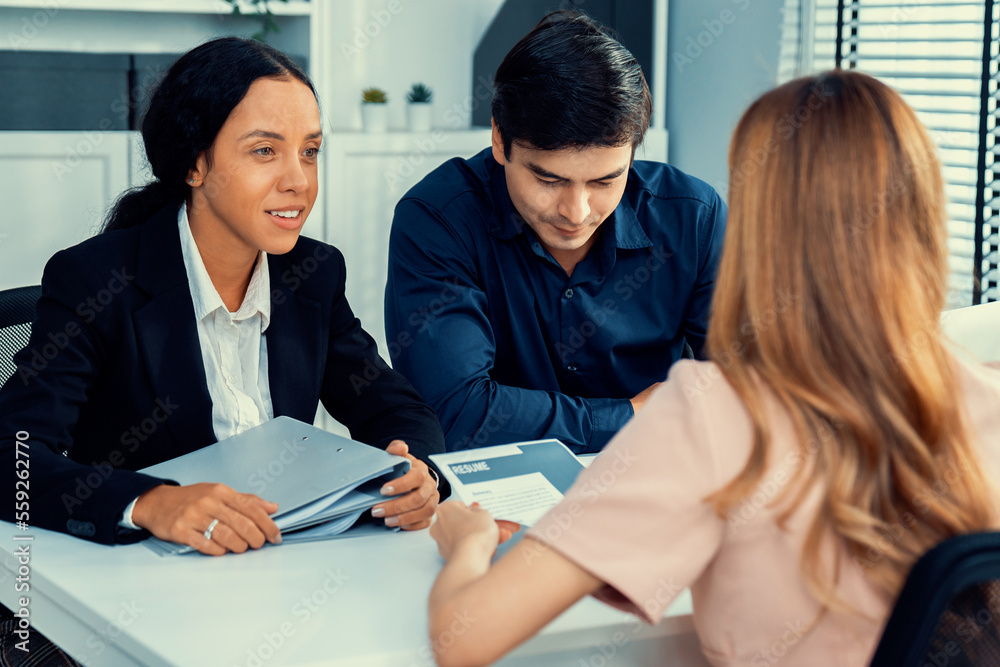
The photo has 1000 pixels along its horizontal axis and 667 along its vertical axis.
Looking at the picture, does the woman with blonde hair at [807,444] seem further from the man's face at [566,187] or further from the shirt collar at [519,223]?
the shirt collar at [519,223]

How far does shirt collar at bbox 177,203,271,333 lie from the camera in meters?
1.46

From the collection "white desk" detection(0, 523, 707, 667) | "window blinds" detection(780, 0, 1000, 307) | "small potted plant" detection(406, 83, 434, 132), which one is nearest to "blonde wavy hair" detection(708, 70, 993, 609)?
"white desk" detection(0, 523, 707, 667)

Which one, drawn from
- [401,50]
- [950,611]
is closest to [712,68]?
[401,50]

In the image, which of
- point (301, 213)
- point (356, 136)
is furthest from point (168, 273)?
point (356, 136)

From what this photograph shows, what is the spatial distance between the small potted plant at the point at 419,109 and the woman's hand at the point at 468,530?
209 cm

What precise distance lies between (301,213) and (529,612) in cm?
91

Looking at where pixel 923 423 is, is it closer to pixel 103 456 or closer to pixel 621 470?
pixel 621 470

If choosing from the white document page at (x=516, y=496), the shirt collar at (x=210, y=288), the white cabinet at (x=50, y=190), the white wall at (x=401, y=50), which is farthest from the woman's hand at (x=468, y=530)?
the white wall at (x=401, y=50)

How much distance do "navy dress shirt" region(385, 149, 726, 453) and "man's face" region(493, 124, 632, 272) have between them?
0.08 meters

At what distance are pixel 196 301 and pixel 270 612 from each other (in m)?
0.65

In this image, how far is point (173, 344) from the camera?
4.66 feet

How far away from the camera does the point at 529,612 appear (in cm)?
79

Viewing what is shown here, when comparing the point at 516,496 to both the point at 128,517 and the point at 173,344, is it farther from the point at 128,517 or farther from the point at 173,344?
the point at 173,344

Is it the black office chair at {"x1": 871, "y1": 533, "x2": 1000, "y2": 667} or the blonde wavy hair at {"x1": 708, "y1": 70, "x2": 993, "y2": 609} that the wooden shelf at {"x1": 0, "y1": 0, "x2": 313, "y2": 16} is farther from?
the black office chair at {"x1": 871, "y1": 533, "x2": 1000, "y2": 667}
